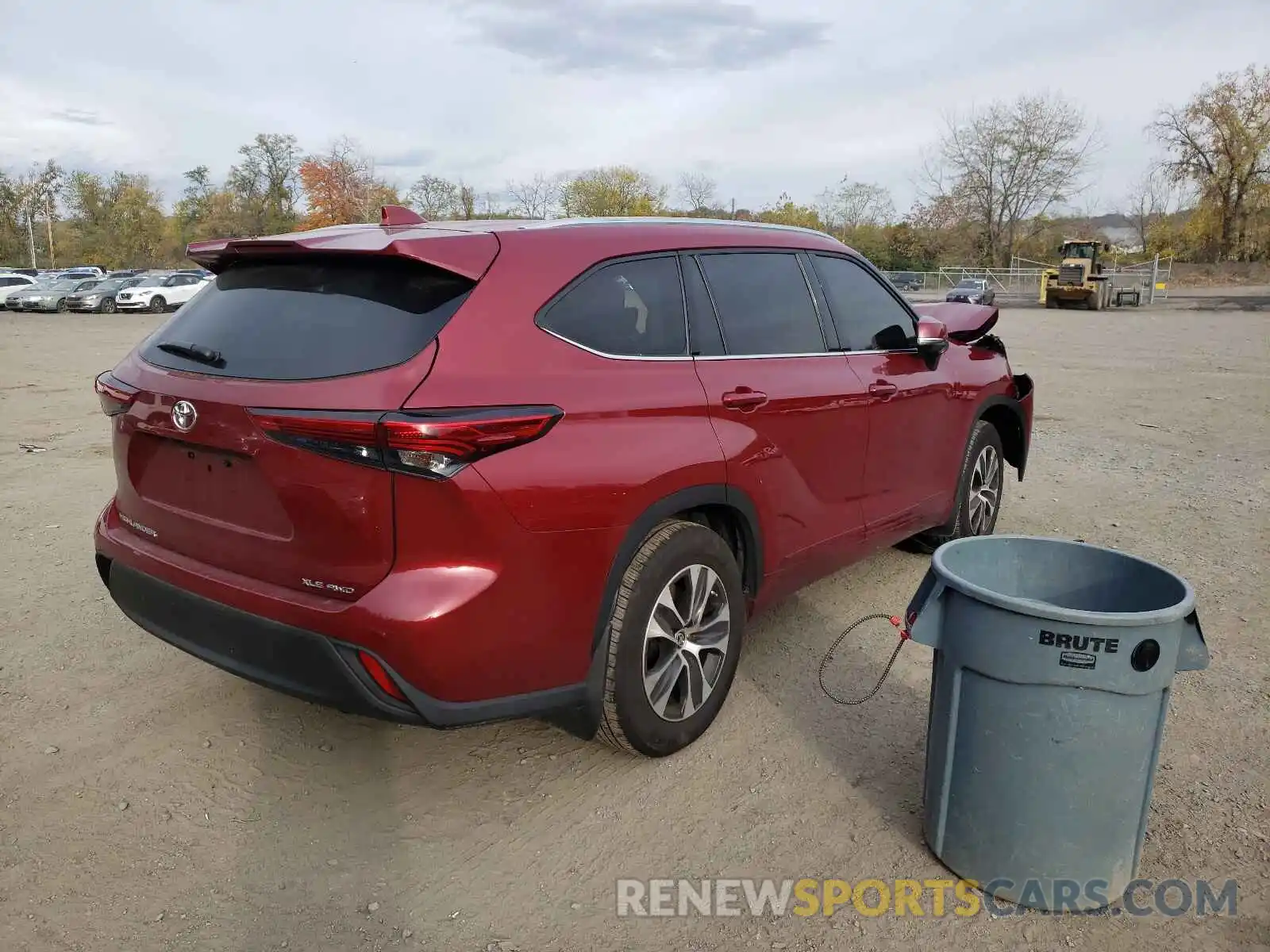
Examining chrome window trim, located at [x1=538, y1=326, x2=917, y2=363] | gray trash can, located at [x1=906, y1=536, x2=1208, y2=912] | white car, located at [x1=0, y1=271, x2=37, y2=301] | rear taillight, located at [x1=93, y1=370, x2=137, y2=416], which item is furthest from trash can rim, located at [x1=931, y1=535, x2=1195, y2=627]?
white car, located at [x1=0, y1=271, x2=37, y2=301]

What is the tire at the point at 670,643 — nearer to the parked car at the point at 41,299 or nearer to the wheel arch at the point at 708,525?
the wheel arch at the point at 708,525

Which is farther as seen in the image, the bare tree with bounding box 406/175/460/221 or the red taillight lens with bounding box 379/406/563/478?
the bare tree with bounding box 406/175/460/221

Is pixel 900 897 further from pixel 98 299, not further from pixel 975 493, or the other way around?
pixel 98 299

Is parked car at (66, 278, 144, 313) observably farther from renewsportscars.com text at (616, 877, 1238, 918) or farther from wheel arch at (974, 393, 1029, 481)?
renewsportscars.com text at (616, 877, 1238, 918)

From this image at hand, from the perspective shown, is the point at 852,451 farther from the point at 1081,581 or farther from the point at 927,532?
the point at 927,532

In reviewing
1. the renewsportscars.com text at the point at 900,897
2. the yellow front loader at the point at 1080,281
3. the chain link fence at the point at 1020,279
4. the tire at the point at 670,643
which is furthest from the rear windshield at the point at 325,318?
the chain link fence at the point at 1020,279

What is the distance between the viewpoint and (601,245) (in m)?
3.06

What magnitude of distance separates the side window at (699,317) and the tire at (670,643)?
61 cm

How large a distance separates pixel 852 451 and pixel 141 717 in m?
2.93

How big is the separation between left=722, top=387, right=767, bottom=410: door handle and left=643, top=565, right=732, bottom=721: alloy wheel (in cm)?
56

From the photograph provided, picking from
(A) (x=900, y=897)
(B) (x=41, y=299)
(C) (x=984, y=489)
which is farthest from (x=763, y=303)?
(B) (x=41, y=299)

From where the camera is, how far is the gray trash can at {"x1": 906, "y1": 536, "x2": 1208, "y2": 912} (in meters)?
2.28

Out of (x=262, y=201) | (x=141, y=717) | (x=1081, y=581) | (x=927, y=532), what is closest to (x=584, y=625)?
(x=1081, y=581)

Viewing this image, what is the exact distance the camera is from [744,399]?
3.25 m
